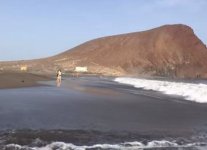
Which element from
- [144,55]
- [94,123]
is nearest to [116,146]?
[94,123]

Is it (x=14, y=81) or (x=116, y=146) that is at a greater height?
(x=14, y=81)

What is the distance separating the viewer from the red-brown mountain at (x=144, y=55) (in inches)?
3792

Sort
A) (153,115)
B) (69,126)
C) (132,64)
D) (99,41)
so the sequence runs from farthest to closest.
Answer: (99,41) → (132,64) → (153,115) → (69,126)

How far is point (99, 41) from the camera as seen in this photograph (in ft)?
345

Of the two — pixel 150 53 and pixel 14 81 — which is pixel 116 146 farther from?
pixel 150 53

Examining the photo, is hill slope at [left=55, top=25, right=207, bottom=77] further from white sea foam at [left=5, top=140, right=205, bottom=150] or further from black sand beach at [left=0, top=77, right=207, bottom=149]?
white sea foam at [left=5, top=140, right=205, bottom=150]

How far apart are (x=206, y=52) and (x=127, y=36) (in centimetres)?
2123

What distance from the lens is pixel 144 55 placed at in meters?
102

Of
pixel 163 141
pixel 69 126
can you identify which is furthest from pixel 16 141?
pixel 163 141

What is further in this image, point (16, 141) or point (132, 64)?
point (132, 64)

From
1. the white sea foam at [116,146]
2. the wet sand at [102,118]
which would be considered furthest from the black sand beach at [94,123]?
the white sea foam at [116,146]

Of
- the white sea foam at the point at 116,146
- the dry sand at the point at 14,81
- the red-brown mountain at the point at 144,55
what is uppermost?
the red-brown mountain at the point at 144,55

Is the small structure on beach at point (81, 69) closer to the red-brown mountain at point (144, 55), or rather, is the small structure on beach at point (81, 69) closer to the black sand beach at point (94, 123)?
the red-brown mountain at point (144, 55)

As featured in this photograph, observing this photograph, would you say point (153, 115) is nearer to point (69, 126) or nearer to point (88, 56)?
point (69, 126)
